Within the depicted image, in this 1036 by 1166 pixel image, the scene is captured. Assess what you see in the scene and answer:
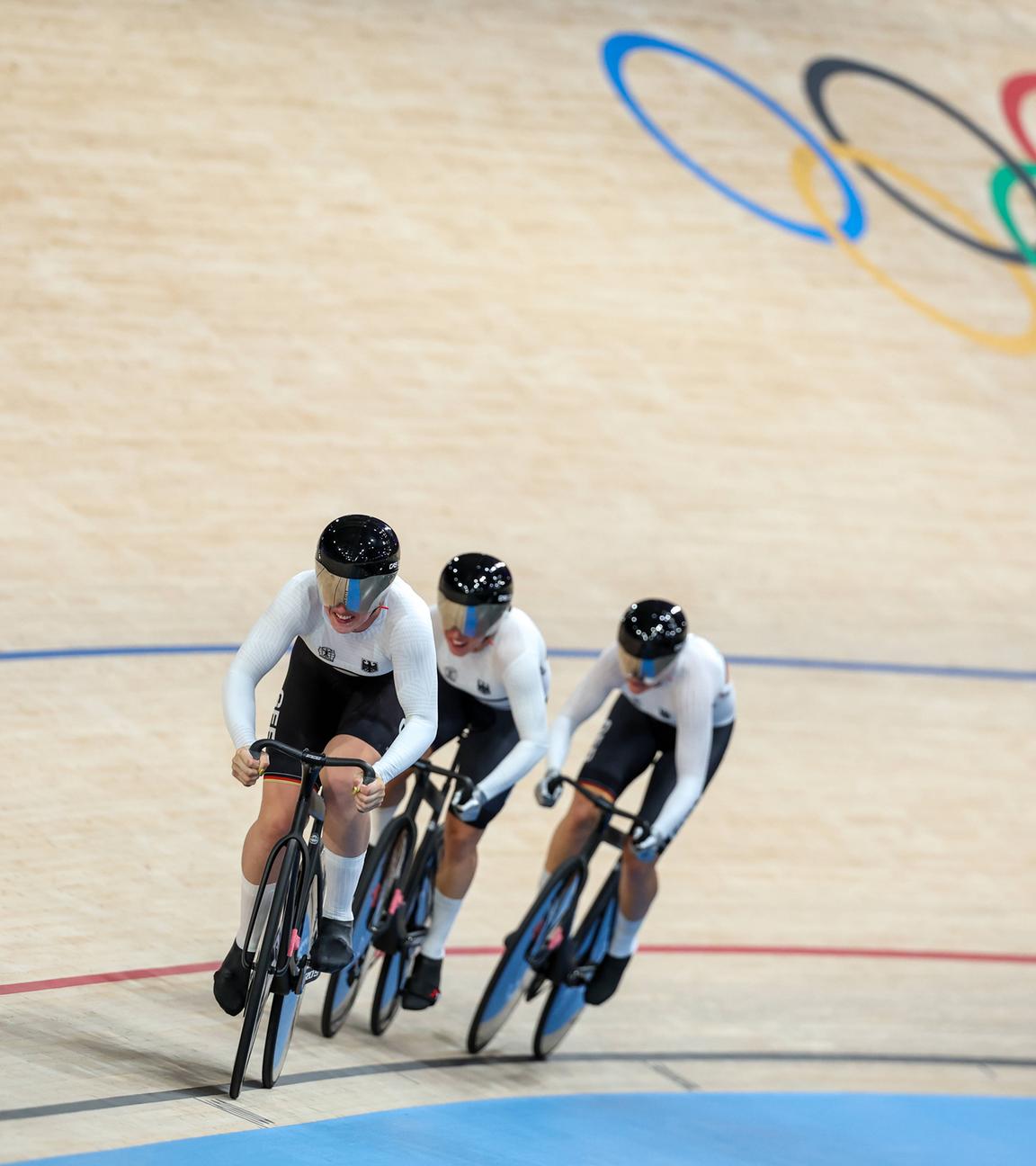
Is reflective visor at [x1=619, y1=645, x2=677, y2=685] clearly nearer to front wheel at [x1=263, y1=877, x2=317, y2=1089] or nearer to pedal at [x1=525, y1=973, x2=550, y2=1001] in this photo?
pedal at [x1=525, y1=973, x2=550, y2=1001]

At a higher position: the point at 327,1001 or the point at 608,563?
the point at 608,563

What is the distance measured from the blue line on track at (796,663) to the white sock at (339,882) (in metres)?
2.76

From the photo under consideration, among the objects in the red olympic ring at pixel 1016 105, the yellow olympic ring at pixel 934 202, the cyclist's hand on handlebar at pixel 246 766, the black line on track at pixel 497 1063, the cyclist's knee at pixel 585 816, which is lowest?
the black line on track at pixel 497 1063

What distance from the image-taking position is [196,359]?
714 cm

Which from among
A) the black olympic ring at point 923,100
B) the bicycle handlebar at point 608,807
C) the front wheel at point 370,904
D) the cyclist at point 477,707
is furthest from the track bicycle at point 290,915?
the black olympic ring at point 923,100

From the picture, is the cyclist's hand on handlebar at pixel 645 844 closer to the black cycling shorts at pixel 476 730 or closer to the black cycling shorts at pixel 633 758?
the black cycling shorts at pixel 633 758

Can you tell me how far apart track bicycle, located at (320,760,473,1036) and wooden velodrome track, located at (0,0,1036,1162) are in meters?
0.12

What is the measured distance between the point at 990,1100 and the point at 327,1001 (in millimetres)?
2060

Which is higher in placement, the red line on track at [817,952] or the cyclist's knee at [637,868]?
the cyclist's knee at [637,868]

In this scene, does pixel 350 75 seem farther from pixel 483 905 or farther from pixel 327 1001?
pixel 327 1001

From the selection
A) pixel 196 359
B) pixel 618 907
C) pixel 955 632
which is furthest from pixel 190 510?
pixel 955 632

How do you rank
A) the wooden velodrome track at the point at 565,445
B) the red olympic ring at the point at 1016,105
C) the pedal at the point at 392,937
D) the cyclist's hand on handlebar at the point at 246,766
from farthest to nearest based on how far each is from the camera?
1. the red olympic ring at the point at 1016,105
2. the wooden velodrome track at the point at 565,445
3. the pedal at the point at 392,937
4. the cyclist's hand on handlebar at the point at 246,766

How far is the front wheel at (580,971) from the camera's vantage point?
4.42 metres

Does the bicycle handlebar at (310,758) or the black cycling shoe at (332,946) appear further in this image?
the black cycling shoe at (332,946)
